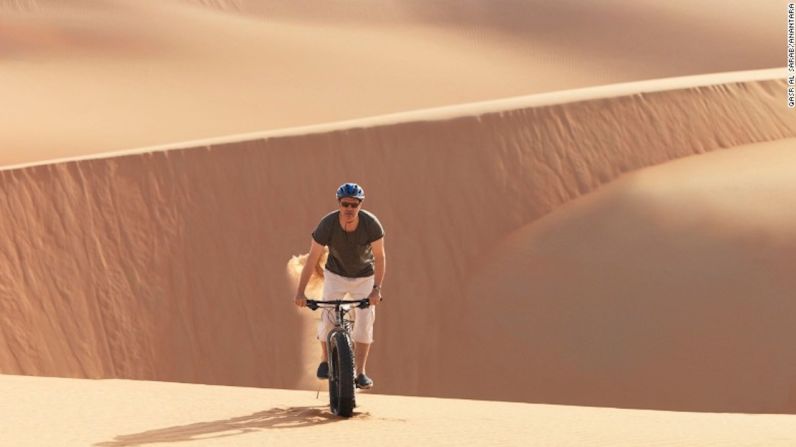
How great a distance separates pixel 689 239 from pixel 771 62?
27.8m

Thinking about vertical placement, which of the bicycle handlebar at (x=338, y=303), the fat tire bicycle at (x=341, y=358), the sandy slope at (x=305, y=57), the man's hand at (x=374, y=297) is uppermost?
the sandy slope at (x=305, y=57)

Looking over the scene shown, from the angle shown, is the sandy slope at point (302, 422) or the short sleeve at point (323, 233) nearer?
the sandy slope at point (302, 422)

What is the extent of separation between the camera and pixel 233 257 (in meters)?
19.8

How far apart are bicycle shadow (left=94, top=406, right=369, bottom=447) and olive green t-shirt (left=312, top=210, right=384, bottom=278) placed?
3.48 feet

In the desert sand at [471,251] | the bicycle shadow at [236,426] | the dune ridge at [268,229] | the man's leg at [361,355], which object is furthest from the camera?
the dune ridge at [268,229]

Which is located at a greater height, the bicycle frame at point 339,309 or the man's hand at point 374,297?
the man's hand at point 374,297

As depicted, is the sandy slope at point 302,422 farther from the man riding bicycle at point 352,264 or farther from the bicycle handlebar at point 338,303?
the bicycle handlebar at point 338,303

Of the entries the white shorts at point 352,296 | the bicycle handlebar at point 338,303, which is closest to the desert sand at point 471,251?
the white shorts at point 352,296

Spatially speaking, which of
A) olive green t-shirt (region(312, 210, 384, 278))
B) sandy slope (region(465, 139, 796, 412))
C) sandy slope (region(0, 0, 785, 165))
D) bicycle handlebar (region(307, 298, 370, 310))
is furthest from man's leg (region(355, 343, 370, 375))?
sandy slope (region(0, 0, 785, 165))

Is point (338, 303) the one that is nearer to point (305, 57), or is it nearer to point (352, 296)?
point (352, 296)

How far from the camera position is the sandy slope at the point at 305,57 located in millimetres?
32344

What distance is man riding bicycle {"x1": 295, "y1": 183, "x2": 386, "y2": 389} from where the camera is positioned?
8.24m

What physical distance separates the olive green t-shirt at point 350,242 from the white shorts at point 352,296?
4 cm

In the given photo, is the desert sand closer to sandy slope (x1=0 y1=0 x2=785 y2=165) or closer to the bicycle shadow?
the bicycle shadow
